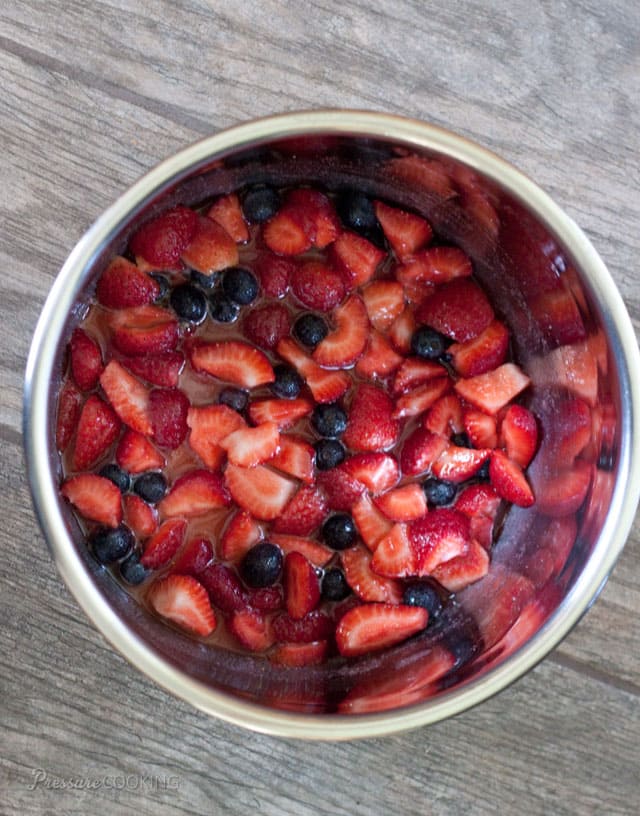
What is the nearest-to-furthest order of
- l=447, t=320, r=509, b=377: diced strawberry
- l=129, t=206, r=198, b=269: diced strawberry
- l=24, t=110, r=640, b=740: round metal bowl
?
l=24, t=110, r=640, b=740: round metal bowl, l=129, t=206, r=198, b=269: diced strawberry, l=447, t=320, r=509, b=377: diced strawberry

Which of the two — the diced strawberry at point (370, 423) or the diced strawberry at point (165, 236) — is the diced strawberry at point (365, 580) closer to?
the diced strawberry at point (370, 423)

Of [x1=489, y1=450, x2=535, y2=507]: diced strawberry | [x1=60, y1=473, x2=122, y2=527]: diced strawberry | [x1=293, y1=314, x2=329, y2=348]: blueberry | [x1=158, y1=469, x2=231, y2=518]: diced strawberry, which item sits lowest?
[x1=60, y1=473, x2=122, y2=527]: diced strawberry

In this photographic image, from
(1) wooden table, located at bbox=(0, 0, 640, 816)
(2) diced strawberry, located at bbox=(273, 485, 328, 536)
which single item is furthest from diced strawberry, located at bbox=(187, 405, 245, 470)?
(1) wooden table, located at bbox=(0, 0, 640, 816)

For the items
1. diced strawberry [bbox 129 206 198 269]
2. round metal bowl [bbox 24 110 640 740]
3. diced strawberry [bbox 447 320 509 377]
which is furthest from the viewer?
diced strawberry [bbox 447 320 509 377]

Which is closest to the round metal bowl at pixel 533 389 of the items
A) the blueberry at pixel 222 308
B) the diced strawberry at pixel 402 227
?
the diced strawberry at pixel 402 227

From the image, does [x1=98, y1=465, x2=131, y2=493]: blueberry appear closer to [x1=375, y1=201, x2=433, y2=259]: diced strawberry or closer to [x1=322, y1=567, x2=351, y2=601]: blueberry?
[x1=322, y1=567, x2=351, y2=601]: blueberry

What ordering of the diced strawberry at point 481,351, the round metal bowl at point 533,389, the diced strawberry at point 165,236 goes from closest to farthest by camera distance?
1. the round metal bowl at point 533,389
2. the diced strawberry at point 165,236
3. the diced strawberry at point 481,351
